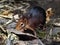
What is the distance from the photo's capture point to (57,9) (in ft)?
16.5

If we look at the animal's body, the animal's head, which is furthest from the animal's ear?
the animal's head

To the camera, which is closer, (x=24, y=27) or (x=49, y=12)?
(x=24, y=27)

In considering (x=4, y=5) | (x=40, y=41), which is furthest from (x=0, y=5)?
(x=40, y=41)

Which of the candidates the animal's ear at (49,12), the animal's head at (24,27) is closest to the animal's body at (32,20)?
the animal's head at (24,27)

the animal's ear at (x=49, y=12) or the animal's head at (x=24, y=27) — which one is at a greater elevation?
the animal's ear at (x=49, y=12)

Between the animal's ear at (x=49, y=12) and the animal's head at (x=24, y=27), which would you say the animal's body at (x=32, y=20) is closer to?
the animal's head at (x=24, y=27)

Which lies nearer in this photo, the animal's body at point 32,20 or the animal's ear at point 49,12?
the animal's body at point 32,20

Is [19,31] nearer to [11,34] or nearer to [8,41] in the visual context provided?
[11,34]

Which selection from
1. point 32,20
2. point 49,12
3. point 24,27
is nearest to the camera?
point 24,27

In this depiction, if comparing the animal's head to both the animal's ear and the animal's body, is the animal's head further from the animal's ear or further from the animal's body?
the animal's ear

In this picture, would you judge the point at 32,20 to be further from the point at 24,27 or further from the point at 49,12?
the point at 49,12

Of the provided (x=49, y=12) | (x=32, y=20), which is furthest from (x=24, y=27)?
(x=49, y=12)

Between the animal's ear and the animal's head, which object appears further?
the animal's ear

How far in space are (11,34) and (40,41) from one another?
1.43 feet
